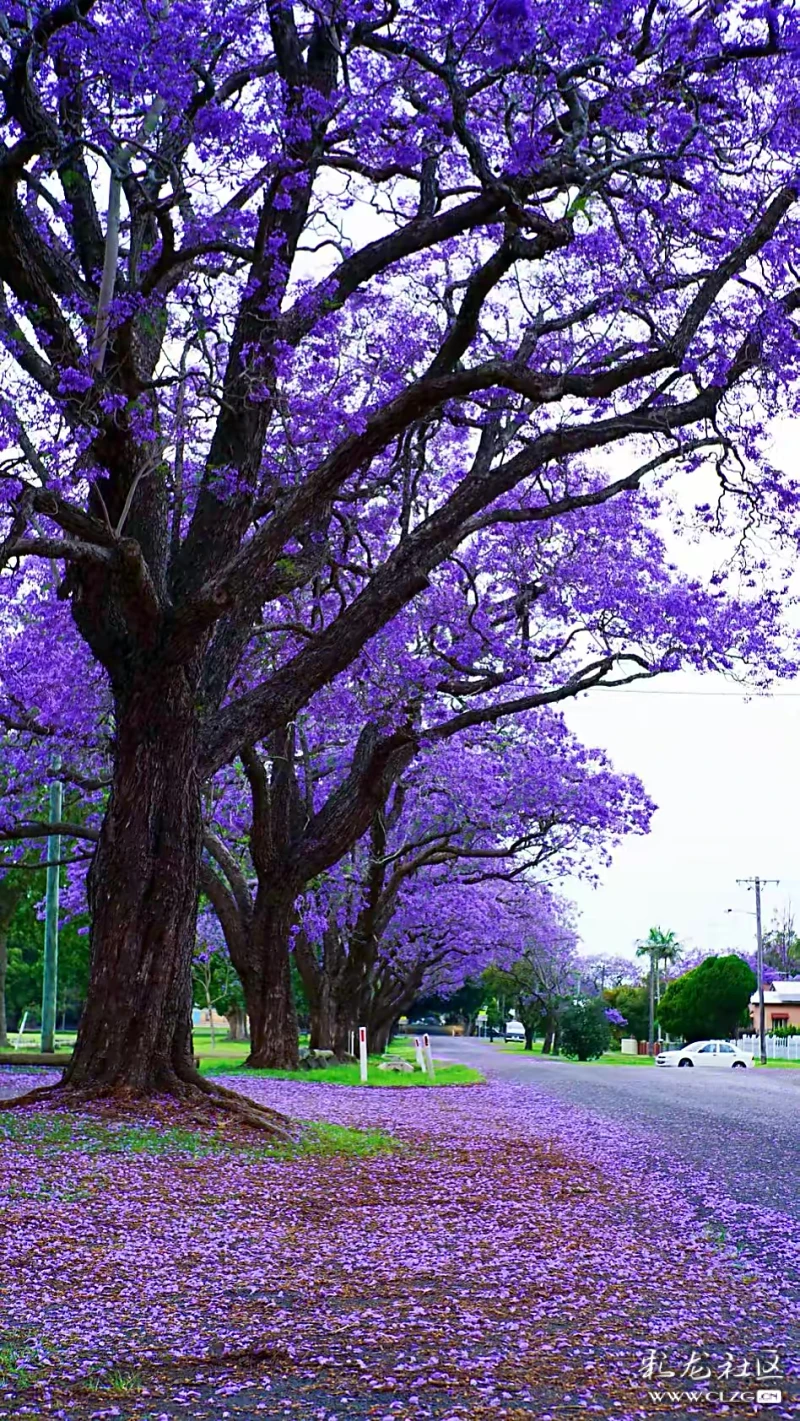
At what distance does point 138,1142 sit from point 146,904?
255 cm

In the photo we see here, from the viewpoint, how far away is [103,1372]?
488 cm

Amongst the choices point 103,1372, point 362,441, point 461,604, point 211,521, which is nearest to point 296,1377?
point 103,1372

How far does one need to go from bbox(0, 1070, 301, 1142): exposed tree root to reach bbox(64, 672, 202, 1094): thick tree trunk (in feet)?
0.12

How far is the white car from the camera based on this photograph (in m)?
53.7

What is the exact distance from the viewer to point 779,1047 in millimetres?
61469

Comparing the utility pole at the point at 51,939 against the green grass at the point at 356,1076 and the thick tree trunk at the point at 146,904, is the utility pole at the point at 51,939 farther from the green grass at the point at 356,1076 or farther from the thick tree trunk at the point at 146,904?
the thick tree trunk at the point at 146,904

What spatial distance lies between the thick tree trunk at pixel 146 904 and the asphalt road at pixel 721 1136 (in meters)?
4.34

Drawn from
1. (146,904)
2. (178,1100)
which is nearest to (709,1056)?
(178,1100)

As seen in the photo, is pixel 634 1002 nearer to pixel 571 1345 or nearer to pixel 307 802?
pixel 307 802

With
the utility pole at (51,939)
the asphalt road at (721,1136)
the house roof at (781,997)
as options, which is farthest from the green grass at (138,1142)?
the house roof at (781,997)

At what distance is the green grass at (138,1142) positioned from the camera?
10023 millimetres

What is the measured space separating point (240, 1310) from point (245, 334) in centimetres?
921

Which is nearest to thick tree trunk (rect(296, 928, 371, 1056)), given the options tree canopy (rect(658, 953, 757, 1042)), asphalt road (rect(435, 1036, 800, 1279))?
asphalt road (rect(435, 1036, 800, 1279))

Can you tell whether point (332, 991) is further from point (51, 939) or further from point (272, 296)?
point (272, 296)
